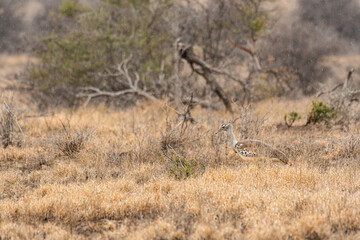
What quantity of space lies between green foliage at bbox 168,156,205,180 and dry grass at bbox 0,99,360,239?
0.04 metres

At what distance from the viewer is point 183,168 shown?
16.6 feet

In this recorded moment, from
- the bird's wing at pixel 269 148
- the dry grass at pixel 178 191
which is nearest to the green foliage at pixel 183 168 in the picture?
the dry grass at pixel 178 191

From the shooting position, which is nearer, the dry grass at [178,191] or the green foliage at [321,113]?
the dry grass at [178,191]

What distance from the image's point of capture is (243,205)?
393 centimetres

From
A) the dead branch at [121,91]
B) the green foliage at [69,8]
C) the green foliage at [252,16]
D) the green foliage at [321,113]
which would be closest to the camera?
the green foliage at [321,113]

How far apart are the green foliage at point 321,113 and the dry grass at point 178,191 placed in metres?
1.18

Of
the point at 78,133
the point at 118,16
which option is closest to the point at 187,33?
the point at 118,16

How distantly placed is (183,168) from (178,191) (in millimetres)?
717

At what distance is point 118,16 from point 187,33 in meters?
3.25

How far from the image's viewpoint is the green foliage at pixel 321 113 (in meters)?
7.96

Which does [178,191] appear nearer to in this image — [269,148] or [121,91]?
[269,148]

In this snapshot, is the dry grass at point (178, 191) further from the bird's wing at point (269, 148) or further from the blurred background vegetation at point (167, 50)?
the blurred background vegetation at point (167, 50)

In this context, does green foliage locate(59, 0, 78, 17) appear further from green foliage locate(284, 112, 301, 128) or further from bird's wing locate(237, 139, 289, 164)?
bird's wing locate(237, 139, 289, 164)

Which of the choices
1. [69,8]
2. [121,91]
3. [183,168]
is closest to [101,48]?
[121,91]
